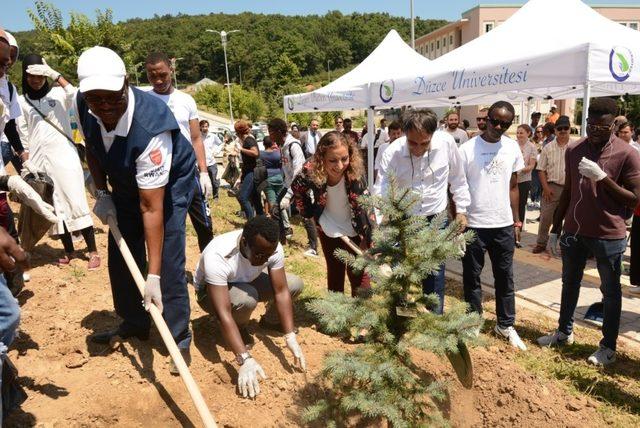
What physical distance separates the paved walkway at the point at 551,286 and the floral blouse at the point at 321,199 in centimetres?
191

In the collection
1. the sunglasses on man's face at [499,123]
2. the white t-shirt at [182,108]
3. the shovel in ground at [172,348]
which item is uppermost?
the white t-shirt at [182,108]

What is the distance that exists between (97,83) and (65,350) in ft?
6.14

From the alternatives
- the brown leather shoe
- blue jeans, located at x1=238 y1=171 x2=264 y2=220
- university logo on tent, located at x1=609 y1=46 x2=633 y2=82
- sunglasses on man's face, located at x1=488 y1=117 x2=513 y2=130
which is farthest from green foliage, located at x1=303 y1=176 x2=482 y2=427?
blue jeans, located at x1=238 y1=171 x2=264 y2=220

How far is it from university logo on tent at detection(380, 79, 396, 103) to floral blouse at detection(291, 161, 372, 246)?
13.1 feet

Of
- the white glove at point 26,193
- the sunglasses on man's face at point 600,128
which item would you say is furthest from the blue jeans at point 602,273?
the white glove at point 26,193

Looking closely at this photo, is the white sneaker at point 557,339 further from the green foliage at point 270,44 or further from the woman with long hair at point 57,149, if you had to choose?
the green foliage at point 270,44

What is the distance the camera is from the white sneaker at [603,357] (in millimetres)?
3408

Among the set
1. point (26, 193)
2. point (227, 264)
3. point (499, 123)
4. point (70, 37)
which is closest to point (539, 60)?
point (499, 123)

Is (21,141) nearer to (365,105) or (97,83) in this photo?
(97,83)

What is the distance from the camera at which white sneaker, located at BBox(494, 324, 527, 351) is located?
368 cm

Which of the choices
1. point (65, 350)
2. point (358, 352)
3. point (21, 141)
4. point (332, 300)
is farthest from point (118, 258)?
point (21, 141)

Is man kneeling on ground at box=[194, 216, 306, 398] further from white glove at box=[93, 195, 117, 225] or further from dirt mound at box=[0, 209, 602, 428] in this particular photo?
white glove at box=[93, 195, 117, 225]

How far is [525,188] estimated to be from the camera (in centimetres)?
681

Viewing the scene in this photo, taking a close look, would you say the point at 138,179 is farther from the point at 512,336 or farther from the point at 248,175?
the point at 248,175
